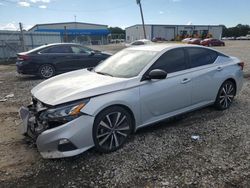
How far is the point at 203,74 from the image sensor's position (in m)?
4.83

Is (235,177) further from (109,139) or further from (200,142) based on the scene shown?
(109,139)

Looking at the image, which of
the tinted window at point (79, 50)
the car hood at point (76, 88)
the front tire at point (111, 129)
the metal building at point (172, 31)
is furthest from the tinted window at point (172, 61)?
the metal building at point (172, 31)

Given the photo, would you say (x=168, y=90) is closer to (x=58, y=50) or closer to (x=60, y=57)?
(x=60, y=57)

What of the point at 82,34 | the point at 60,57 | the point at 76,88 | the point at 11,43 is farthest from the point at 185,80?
the point at 82,34

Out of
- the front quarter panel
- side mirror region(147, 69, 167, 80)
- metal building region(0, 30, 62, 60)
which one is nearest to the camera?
the front quarter panel

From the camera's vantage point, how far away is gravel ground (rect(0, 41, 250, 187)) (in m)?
3.09

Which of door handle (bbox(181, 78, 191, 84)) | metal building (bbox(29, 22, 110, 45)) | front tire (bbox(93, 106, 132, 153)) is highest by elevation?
metal building (bbox(29, 22, 110, 45))

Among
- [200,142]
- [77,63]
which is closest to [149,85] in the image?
[200,142]

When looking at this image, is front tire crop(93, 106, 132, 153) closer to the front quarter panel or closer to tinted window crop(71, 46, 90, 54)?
the front quarter panel

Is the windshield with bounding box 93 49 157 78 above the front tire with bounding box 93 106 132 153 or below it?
above

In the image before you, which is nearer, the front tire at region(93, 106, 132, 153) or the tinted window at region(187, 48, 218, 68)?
the front tire at region(93, 106, 132, 153)

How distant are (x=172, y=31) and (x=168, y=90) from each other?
7105 cm

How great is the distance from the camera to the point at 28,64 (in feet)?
32.7

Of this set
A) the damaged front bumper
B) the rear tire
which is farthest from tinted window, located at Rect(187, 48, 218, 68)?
the rear tire
